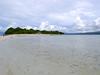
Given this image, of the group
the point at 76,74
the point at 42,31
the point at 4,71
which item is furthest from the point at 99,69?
the point at 42,31

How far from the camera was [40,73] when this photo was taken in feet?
44.5

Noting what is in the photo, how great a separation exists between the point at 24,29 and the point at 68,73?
365ft

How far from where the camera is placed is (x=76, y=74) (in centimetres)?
1342

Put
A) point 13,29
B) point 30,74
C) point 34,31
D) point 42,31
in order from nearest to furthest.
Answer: point 30,74
point 13,29
point 34,31
point 42,31

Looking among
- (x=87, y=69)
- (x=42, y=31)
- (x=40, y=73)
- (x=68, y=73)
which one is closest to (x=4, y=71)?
(x=40, y=73)

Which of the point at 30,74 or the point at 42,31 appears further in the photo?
the point at 42,31

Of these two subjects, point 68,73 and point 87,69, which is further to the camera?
point 87,69

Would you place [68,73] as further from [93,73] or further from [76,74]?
[93,73]

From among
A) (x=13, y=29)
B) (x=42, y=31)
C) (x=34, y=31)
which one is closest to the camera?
(x=13, y=29)

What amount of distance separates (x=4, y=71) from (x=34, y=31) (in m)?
114

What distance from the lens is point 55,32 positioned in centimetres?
14138

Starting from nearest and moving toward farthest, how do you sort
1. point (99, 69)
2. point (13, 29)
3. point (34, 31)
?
point (99, 69) → point (13, 29) → point (34, 31)

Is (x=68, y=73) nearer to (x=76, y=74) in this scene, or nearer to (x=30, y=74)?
(x=76, y=74)

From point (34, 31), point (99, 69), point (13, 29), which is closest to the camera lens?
point (99, 69)
